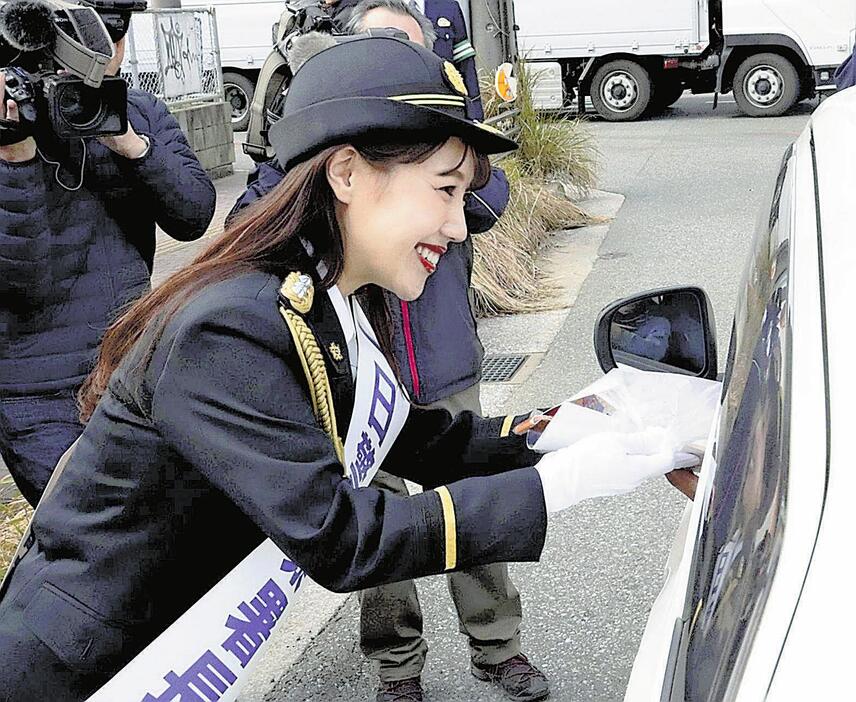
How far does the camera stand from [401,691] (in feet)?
10.8

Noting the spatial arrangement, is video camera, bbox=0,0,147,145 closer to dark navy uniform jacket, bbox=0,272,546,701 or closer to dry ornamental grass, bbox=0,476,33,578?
dark navy uniform jacket, bbox=0,272,546,701

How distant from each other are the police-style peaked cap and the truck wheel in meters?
15.1

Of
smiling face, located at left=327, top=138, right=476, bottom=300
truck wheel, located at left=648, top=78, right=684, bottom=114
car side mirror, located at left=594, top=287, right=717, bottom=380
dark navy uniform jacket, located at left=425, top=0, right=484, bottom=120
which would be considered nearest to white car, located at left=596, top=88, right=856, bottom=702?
car side mirror, located at left=594, top=287, right=717, bottom=380

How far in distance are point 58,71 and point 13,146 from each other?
21cm

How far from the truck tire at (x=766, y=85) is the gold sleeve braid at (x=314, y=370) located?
1504 centimetres

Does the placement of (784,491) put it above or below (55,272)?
above

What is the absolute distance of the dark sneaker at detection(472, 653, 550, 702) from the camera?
328cm

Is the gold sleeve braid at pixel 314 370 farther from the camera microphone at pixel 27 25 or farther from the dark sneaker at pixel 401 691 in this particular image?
the dark sneaker at pixel 401 691

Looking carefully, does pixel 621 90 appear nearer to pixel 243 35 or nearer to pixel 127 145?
pixel 243 35

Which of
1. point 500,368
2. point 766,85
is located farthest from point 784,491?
point 766,85

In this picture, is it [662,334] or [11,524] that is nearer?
[662,334]

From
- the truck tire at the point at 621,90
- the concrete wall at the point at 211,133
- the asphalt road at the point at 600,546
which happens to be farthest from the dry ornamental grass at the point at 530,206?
the truck tire at the point at 621,90

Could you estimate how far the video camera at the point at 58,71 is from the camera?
2875 millimetres

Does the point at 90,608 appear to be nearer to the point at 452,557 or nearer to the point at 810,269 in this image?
the point at 452,557
